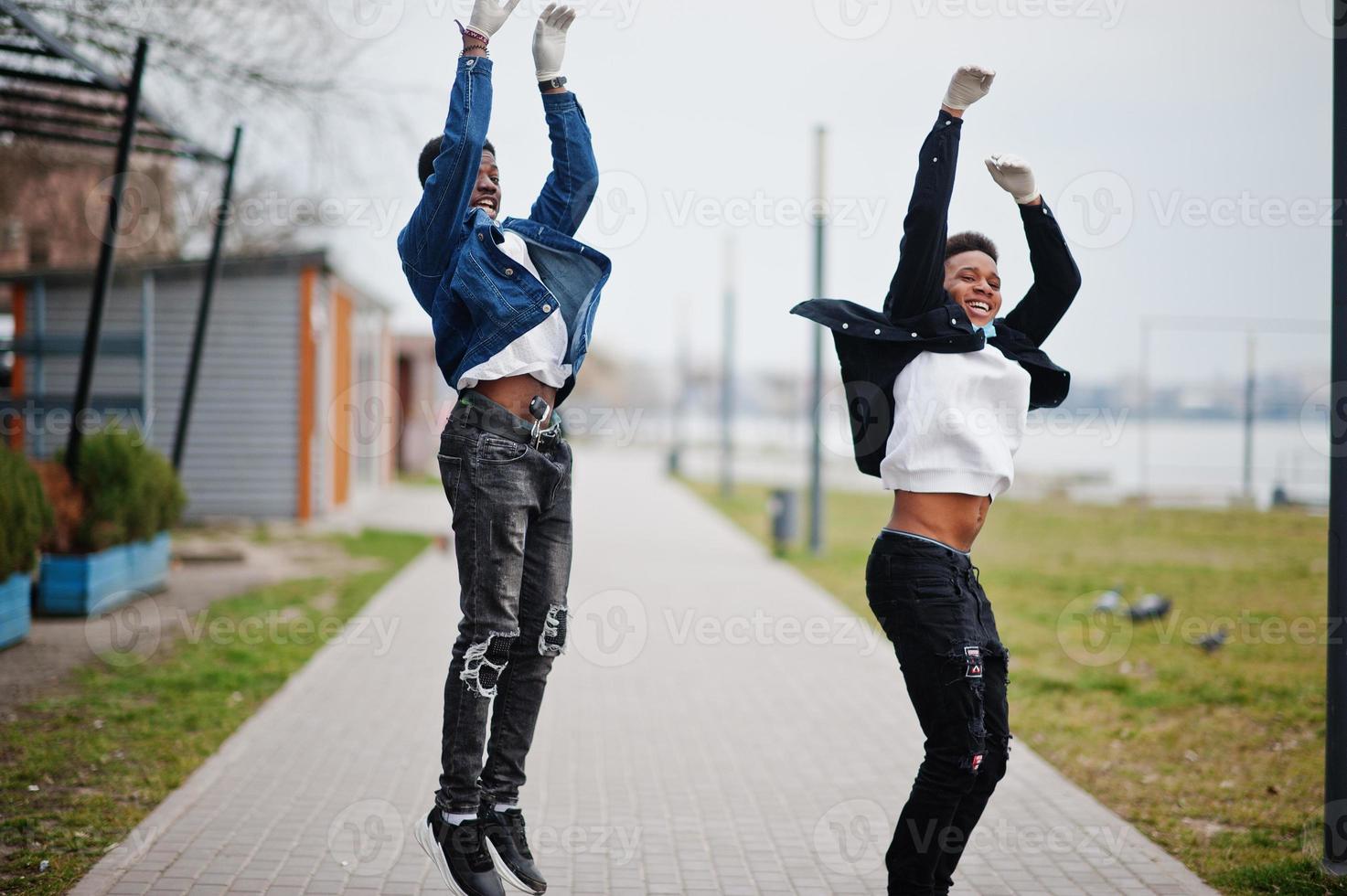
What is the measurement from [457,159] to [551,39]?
1.53ft

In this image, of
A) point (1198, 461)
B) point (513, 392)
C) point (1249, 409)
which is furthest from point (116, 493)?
point (1198, 461)

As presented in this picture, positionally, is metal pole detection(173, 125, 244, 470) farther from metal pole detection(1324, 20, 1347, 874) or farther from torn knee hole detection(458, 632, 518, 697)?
metal pole detection(1324, 20, 1347, 874)

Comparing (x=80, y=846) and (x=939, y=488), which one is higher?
(x=939, y=488)

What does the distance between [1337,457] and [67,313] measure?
15522mm

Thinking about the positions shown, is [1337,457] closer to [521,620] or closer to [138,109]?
[521,620]

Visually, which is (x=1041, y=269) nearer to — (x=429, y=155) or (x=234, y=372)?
(x=429, y=155)

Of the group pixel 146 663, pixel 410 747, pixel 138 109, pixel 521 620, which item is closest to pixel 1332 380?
pixel 521 620

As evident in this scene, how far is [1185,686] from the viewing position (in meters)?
7.21

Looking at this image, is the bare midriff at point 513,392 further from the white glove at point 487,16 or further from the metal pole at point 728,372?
the metal pole at point 728,372

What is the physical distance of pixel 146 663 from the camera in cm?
715

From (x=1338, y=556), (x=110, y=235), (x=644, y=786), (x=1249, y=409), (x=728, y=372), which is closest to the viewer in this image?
(x=1338, y=556)

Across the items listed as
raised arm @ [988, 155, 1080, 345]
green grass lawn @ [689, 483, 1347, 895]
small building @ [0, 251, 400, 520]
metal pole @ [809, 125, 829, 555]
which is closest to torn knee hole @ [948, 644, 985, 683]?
raised arm @ [988, 155, 1080, 345]

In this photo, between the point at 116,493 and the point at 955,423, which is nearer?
the point at 955,423

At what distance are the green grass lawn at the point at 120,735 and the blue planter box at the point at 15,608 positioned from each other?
666 mm
